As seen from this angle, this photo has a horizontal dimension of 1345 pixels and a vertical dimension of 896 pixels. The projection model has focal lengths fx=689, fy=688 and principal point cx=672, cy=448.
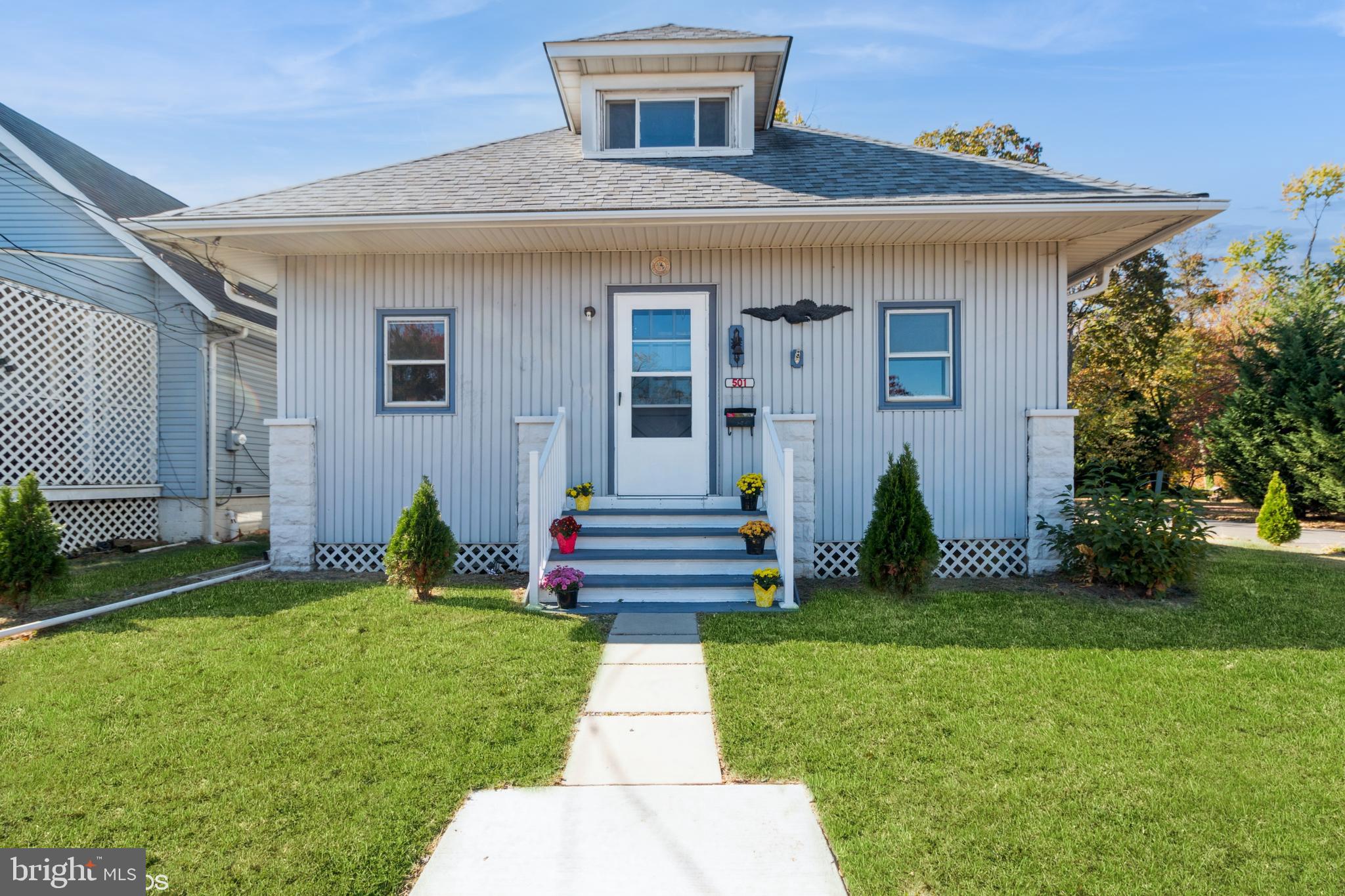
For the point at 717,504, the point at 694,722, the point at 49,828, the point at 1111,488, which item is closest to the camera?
the point at 49,828

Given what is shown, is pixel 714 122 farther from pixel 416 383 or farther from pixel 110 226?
pixel 110 226

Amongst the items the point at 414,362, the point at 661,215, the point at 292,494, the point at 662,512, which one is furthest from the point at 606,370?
the point at 292,494

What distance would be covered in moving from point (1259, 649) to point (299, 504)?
7.88 m

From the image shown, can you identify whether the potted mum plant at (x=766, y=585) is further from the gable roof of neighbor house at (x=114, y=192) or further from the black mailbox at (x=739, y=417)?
the gable roof of neighbor house at (x=114, y=192)

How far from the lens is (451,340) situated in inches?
275

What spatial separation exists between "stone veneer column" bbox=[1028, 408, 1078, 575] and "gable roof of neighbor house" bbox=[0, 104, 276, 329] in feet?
30.1

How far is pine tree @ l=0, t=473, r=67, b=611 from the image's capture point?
498 cm

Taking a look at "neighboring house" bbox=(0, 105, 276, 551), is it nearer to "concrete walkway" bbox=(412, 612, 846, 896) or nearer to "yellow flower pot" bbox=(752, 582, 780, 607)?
"yellow flower pot" bbox=(752, 582, 780, 607)

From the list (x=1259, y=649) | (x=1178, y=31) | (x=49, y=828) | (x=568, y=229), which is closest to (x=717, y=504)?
(x=568, y=229)

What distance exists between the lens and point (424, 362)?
7.00 meters

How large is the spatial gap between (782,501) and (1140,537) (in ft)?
9.56

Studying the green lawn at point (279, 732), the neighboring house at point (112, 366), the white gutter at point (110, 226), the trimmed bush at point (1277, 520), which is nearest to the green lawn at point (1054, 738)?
the green lawn at point (279, 732)

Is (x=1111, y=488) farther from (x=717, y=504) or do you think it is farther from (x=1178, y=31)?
(x=1178, y=31)

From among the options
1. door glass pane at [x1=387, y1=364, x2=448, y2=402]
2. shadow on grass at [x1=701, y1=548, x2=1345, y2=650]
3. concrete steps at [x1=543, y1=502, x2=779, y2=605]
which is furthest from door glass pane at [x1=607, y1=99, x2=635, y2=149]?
shadow on grass at [x1=701, y1=548, x2=1345, y2=650]
